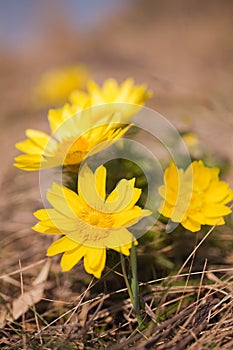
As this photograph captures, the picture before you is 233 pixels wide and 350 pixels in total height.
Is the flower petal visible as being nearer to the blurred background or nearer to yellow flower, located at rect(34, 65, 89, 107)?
the blurred background

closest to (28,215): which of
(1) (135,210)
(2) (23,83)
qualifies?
(1) (135,210)

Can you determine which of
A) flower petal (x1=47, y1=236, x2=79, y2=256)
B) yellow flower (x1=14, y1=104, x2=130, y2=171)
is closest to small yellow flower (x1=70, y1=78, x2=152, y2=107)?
yellow flower (x1=14, y1=104, x2=130, y2=171)

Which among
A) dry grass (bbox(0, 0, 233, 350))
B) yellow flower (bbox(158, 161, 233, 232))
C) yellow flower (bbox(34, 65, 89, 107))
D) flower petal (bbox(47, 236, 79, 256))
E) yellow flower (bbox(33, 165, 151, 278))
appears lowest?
dry grass (bbox(0, 0, 233, 350))

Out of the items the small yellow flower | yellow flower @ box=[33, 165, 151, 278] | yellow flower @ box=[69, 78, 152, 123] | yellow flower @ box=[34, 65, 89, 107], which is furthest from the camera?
yellow flower @ box=[34, 65, 89, 107]

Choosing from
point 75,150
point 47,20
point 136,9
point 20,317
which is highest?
point 136,9

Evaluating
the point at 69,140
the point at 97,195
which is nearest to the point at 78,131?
the point at 69,140

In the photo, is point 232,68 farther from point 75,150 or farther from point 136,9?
point 136,9

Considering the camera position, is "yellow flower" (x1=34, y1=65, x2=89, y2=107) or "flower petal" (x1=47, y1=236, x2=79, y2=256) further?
"yellow flower" (x1=34, y1=65, x2=89, y2=107)
